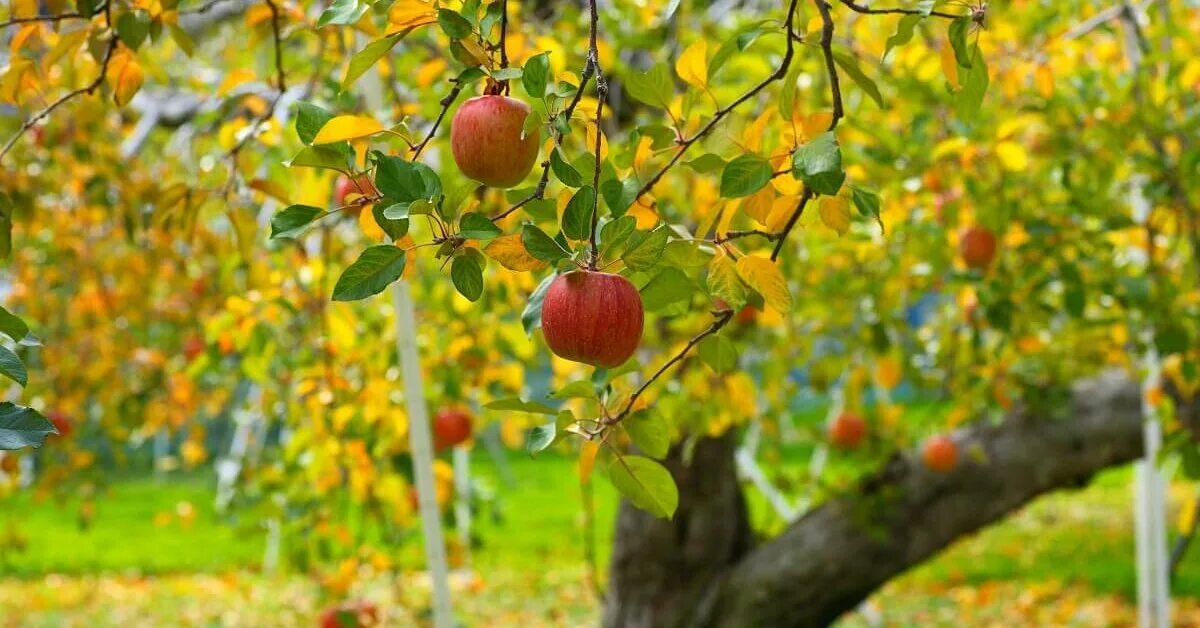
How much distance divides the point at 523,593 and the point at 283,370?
2.79 m

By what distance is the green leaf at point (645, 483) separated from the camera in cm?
75

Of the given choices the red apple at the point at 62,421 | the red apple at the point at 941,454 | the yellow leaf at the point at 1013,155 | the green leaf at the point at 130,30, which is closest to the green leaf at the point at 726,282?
the green leaf at the point at 130,30

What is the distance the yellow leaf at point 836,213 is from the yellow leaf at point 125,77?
60 cm

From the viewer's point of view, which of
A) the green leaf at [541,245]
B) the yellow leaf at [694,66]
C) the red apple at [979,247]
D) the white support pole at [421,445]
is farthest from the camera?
the red apple at [979,247]

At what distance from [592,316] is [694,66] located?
0.86 ft

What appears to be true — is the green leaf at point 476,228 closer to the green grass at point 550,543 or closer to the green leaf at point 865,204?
the green leaf at point 865,204

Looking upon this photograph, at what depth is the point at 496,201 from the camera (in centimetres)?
181

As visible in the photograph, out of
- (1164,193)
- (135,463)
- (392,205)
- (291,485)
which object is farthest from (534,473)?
(392,205)

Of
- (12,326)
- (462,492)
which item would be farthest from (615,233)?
(462,492)

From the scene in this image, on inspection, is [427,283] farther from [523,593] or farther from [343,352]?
[523,593]

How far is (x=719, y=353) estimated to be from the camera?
79cm

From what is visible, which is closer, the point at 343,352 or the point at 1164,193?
the point at 1164,193

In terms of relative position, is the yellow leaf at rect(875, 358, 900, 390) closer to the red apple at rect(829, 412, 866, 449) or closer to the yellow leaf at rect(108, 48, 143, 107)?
the red apple at rect(829, 412, 866, 449)

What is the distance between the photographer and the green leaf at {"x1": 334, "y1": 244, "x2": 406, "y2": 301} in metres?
0.63
